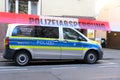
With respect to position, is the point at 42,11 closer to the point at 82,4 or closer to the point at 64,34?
the point at 82,4

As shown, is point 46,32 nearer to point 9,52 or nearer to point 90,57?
point 9,52

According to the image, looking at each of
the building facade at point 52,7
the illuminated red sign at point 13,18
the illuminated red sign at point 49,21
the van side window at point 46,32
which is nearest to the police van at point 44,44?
the van side window at point 46,32

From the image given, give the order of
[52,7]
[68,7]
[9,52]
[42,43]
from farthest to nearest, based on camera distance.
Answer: [68,7]
[52,7]
[42,43]
[9,52]

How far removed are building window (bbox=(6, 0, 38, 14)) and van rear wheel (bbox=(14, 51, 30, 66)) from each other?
917 cm

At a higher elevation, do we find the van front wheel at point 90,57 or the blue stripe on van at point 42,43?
the blue stripe on van at point 42,43

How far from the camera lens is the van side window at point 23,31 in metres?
14.9

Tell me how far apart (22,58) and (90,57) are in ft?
11.1

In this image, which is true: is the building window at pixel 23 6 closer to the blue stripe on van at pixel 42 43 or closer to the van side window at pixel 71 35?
the van side window at pixel 71 35

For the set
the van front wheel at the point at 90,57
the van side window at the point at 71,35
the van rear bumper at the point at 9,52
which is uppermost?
the van side window at the point at 71,35

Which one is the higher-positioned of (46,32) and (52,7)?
(52,7)

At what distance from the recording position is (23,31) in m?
15.1

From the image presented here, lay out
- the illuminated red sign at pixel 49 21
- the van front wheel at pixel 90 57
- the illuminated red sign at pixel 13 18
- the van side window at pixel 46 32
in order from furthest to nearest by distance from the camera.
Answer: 1. the illuminated red sign at pixel 13 18
2. the illuminated red sign at pixel 49 21
3. the van front wheel at pixel 90 57
4. the van side window at pixel 46 32

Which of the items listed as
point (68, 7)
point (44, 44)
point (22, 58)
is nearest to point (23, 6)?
point (68, 7)

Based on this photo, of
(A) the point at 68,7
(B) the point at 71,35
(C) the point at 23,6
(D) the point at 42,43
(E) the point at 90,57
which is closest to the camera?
(D) the point at 42,43
